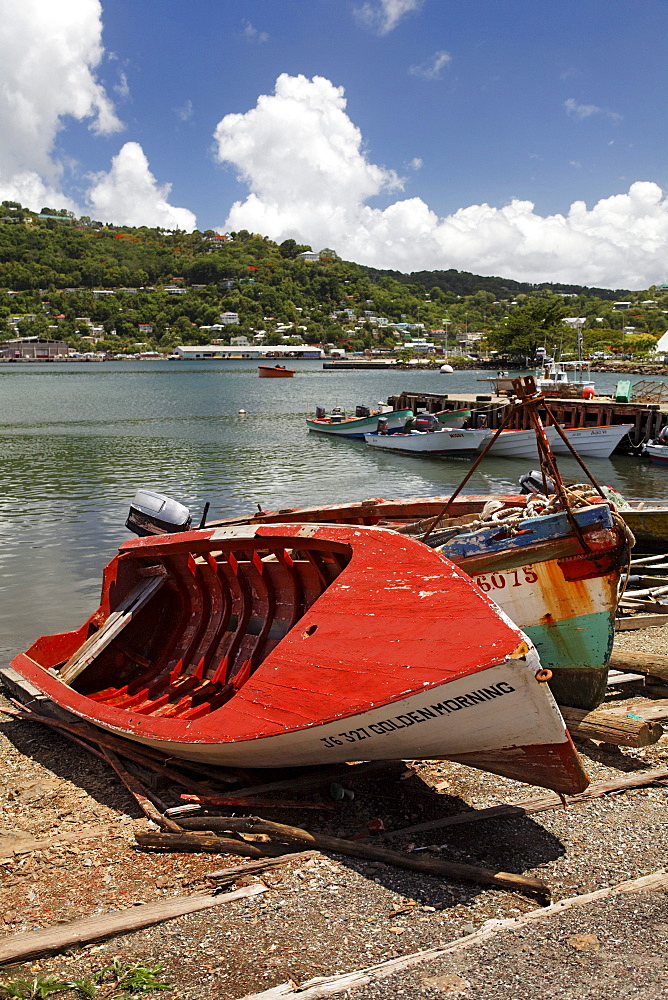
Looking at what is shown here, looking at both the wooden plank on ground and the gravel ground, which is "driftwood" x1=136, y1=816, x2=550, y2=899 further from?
the wooden plank on ground

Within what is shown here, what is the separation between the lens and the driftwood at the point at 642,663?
825cm

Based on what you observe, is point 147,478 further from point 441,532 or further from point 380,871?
point 380,871

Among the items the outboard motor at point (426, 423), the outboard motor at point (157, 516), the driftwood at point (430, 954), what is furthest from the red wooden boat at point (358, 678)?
the outboard motor at point (426, 423)

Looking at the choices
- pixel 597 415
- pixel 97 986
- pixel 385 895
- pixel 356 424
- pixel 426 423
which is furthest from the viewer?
pixel 356 424

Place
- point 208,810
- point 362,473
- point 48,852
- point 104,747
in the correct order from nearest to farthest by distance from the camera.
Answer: point 48,852
point 208,810
point 104,747
point 362,473

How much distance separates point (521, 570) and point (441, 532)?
3.74ft

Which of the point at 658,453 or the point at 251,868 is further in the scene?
the point at 658,453

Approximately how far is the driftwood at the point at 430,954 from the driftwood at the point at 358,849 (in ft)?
0.82

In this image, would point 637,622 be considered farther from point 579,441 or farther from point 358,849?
point 579,441

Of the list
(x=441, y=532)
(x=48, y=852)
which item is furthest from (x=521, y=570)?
(x=48, y=852)

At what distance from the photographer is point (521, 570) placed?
754 cm

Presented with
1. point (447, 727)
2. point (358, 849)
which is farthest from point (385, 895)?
point (447, 727)

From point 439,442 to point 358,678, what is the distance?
3320 cm

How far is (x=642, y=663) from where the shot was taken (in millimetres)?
8375
